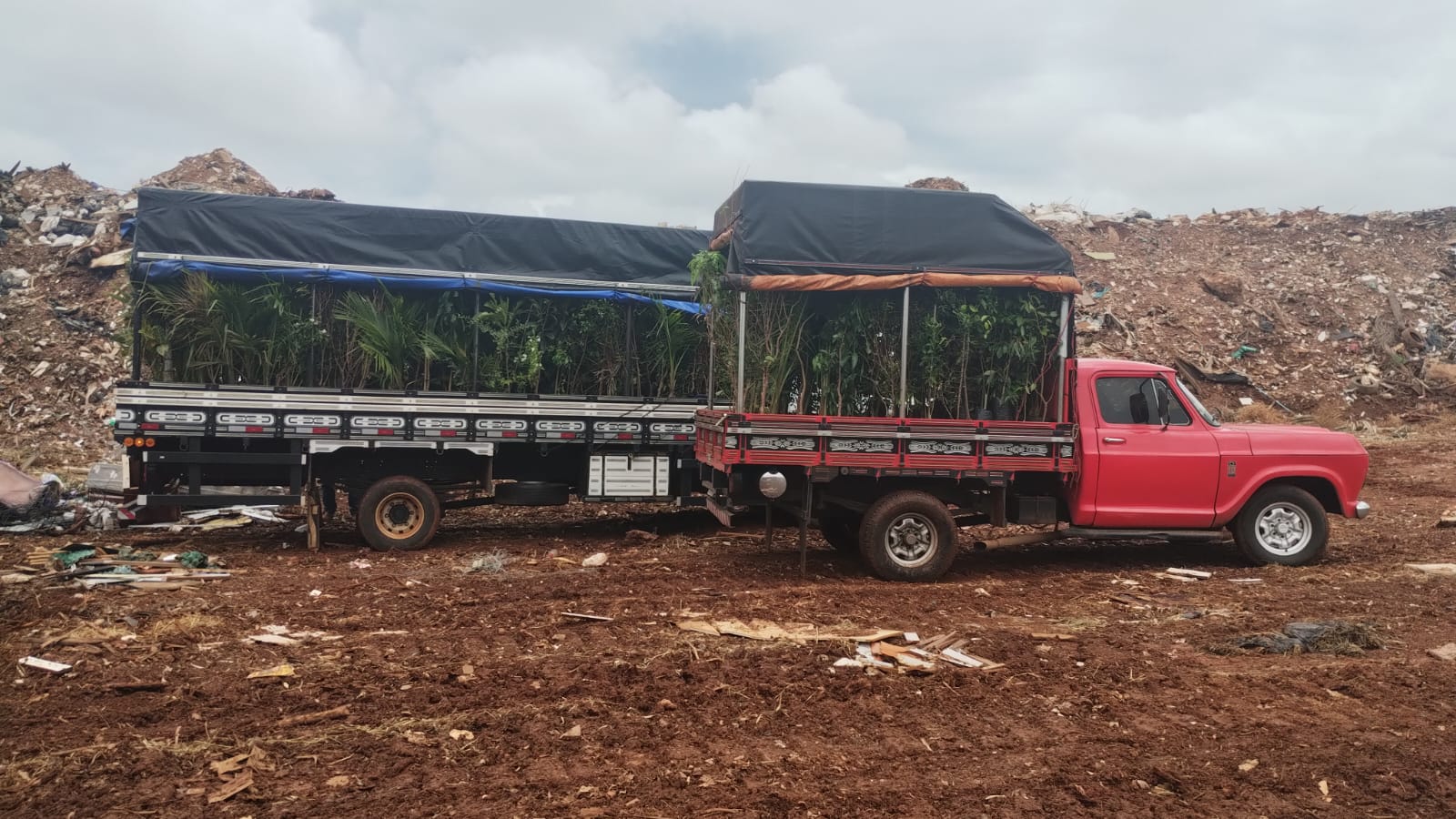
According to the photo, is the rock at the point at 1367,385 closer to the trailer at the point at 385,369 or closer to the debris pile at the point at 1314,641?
the trailer at the point at 385,369

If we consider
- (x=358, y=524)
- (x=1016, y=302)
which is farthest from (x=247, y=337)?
(x=1016, y=302)

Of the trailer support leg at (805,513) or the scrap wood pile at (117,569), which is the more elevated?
the trailer support leg at (805,513)

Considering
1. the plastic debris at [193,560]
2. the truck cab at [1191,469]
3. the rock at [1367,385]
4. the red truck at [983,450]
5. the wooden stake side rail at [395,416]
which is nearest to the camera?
the red truck at [983,450]

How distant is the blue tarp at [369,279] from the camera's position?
10070 millimetres

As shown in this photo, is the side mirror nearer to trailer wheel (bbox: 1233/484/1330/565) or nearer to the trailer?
trailer wheel (bbox: 1233/484/1330/565)

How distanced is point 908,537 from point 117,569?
22.7 feet

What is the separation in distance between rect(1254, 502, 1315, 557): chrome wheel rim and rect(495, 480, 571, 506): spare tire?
280 inches

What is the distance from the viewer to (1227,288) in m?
26.8

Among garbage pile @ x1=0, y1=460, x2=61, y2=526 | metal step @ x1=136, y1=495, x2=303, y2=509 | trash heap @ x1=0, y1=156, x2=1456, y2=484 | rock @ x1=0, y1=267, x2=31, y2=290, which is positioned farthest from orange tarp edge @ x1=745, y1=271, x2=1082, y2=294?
rock @ x1=0, y1=267, x2=31, y2=290

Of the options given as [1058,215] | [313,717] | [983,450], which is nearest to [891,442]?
[983,450]

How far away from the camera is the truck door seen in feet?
29.0

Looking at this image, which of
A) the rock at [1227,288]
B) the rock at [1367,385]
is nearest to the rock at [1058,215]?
the rock at [1227,288]

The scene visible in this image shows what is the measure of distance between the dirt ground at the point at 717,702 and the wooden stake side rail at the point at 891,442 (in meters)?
1.07

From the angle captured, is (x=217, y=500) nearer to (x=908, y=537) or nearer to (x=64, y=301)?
(x=908, y=537)
